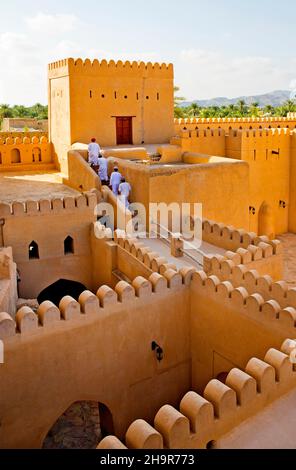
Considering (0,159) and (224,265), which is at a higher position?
(0,159)

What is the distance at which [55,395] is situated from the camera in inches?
289

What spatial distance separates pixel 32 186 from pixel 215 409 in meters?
12.3

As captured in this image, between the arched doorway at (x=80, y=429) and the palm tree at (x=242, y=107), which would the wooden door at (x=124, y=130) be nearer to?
the arched doorway at (x=80, y=429)

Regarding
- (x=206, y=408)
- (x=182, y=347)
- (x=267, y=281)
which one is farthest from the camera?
(x=182, y=347)

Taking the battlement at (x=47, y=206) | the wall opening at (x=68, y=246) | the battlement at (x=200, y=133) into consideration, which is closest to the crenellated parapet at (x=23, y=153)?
the battlement at (x=200, y=133)

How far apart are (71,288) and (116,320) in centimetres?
607

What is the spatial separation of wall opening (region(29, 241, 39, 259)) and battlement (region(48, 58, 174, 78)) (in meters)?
8.18

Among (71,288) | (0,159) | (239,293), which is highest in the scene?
(0,159)

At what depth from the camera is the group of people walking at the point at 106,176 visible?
1315 centimetres

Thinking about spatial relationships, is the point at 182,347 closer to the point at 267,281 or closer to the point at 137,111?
the point at 267,281

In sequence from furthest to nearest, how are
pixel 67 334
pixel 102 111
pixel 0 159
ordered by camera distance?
pixel 0 159 → pixel 102 111 → pixel 67 334

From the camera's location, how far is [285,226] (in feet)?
72.6

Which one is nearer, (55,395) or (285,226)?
(55,395)

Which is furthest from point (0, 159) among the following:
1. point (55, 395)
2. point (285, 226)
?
point (55, 395)
